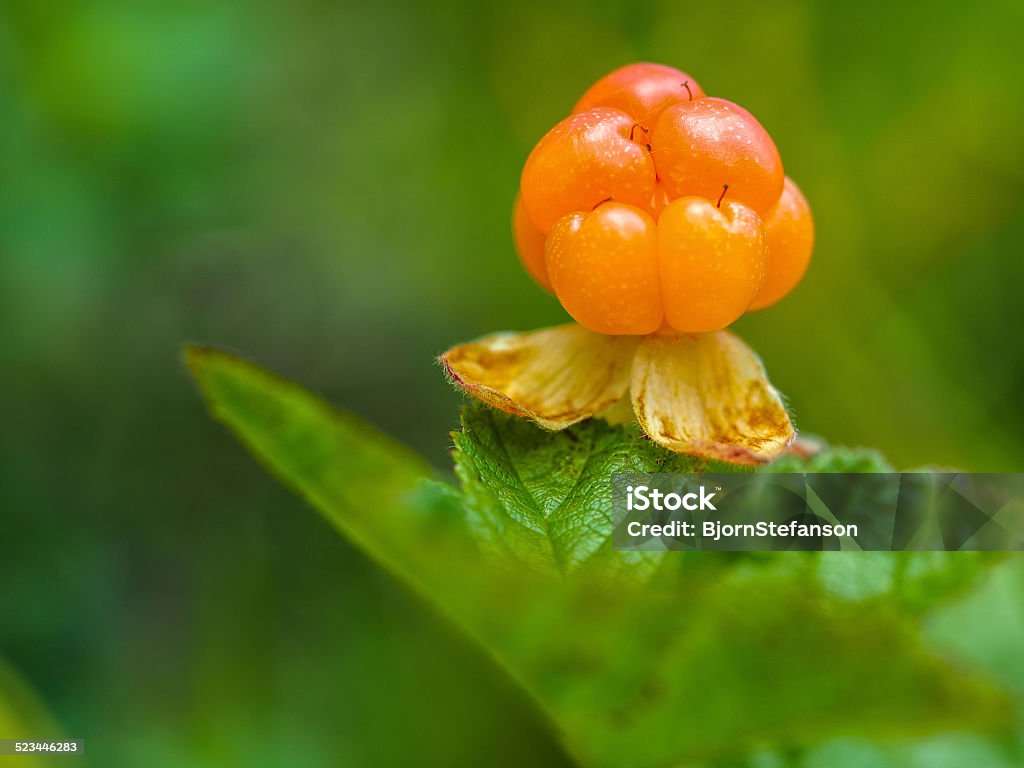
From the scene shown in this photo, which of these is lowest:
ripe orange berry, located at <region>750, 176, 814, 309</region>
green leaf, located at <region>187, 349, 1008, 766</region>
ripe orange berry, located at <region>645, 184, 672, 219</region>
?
green leaf, located at <region>187, 349, 1008, 766</region>

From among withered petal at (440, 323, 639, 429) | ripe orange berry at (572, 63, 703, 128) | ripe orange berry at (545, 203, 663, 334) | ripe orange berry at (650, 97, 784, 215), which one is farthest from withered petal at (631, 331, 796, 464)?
ripe orange berry at (572, 63, 703, 128)

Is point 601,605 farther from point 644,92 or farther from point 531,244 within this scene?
point 644,92

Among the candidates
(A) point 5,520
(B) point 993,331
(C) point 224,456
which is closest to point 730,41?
(B) point 993,331

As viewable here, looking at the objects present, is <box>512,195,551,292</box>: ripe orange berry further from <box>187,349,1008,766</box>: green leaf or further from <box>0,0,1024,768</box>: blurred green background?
<box>0,0,1024,768</box>: blurred green background

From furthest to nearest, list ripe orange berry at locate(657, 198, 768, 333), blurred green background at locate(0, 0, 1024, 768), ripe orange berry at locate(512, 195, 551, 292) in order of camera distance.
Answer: blurred green background at locate(0, 0, 1024, 768) < ripe orange berry at locate(512, 195, 551, 292) < ripe orange berry at locate(657, 198, 768, 333)

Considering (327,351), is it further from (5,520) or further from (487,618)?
(487,618)

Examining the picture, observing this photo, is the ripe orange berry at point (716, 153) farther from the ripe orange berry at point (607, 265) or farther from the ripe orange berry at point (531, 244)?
the ripe orange berry at point (531, 244)

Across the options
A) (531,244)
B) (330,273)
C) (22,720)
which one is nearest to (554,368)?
(531,244)

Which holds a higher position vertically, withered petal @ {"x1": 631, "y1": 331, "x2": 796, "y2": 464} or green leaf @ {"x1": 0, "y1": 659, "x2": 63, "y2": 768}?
withered petal @ {"x1": 631, "y1": 331, "x2": 796, "y2": 464}
